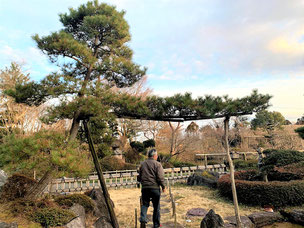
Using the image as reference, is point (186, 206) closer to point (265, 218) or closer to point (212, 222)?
point (265, 218)

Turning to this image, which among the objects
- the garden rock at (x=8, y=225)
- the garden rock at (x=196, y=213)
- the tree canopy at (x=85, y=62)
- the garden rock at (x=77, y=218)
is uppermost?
the tree canopy at (x=85, y=62)

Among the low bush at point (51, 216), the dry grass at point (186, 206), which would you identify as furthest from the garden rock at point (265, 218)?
the low bush at point (51, 216)

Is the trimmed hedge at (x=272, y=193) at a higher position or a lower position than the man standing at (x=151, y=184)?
lower

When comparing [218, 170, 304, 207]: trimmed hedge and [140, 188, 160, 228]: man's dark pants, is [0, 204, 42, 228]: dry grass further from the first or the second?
[218, 170, 304, 207]: trimmed hedge

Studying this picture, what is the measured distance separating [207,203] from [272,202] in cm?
186

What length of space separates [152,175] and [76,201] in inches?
88.4

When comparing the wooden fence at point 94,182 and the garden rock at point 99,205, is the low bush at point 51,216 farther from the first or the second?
the wooden fence at point 94,182

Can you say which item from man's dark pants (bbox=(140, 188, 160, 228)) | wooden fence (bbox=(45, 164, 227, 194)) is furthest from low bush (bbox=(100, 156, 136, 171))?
man's dark pants (bbox=(140, 188, 160, 228))

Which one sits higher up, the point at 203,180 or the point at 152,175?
the point at 152,175

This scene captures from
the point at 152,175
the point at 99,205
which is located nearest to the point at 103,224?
the point at 99,205

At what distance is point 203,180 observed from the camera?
9.65m

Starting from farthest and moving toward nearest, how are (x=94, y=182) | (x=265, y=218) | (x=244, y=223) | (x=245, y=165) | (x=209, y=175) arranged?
(x=245, y=165) → (x=94, y=182) → (x=209, y=175) → (x=265, y=218) → (x=244, y=223)

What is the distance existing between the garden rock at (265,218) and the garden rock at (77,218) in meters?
3.72

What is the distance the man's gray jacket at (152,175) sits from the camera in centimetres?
368
